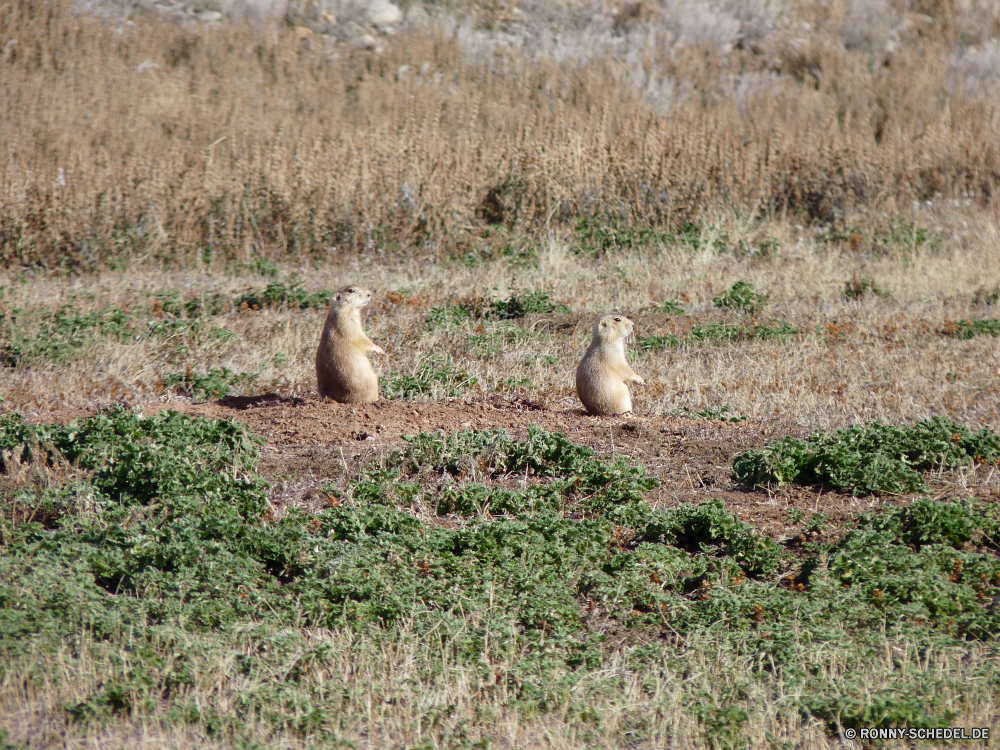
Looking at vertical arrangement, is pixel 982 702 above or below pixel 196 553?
above

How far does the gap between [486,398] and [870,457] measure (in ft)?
11.1

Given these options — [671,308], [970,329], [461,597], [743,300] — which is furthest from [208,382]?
[970,329]

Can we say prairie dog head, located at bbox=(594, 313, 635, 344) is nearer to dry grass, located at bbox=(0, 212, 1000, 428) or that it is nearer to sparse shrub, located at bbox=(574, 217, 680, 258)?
dry grass, located at bbox=(0, 212, 1000, 428)

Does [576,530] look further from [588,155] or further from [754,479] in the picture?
[588,155]

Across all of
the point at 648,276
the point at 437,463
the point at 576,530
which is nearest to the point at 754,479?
the point at 576,530

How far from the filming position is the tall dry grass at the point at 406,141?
44.1 feet

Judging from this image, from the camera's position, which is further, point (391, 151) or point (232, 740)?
point (391, 151)

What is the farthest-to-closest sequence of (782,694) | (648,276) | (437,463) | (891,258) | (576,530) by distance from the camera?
(891,258) → (648,276) → (437,463) → (576,530) → (782,694)

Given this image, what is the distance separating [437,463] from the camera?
21.6 ft

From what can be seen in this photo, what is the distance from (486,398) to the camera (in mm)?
8531

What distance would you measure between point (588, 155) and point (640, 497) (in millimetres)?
9731

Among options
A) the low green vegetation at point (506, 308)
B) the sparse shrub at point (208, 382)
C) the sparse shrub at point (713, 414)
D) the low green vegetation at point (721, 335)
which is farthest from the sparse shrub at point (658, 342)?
the sparse shrub at point (208, 382)

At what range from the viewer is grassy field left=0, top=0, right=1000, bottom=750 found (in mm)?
4348

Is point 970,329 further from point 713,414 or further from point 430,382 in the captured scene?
point 430,382
